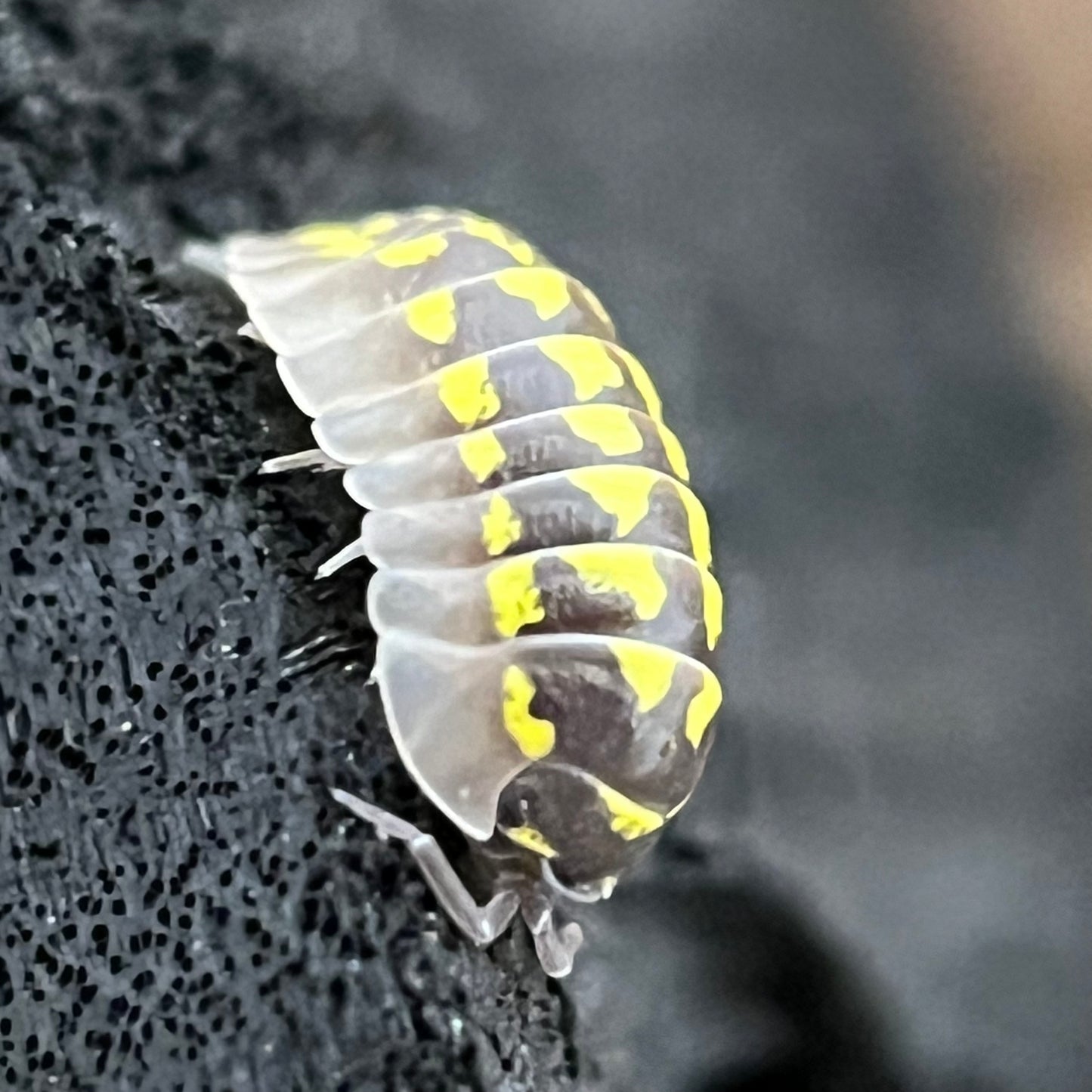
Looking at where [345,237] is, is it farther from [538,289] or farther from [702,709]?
[702,709]

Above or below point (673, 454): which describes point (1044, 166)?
above

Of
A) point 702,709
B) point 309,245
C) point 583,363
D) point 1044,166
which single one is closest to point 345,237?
point 309,245

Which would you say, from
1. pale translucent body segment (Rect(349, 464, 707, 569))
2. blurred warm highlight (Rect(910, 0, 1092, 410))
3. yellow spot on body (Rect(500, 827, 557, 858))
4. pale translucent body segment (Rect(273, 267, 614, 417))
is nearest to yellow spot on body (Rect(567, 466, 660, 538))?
pale translucent body segment (Rect(349, 464, 707, 569))

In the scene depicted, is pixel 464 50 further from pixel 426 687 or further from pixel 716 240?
pixel 426 687

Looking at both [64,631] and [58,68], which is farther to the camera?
[58,68]

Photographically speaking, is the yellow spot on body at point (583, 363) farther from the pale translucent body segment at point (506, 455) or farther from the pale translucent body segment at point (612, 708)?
→ the pale translucent body segment at point (612, 708)

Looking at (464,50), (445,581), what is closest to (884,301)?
(464,50)
